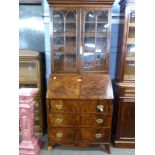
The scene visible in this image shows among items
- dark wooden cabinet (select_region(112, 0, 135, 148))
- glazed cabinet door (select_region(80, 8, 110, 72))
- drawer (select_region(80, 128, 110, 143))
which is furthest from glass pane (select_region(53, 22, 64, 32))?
drawer (select_region(80, 128, 110, 143))

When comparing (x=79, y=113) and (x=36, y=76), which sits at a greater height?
(x=36, y=76)

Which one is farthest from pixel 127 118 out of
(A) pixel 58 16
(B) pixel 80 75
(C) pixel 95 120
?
(A) pixel 58 16

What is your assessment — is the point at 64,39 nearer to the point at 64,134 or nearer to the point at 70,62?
the point at 70,62

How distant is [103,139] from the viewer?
253 centimetres

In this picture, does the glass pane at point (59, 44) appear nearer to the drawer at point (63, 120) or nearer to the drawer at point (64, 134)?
the drawer at point (63, 120)

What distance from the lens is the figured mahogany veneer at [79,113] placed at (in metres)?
2.45

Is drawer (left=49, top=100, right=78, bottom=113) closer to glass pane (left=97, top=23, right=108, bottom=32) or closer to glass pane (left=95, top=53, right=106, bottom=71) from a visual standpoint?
glass pane (left=95, top=53, right=106, bottom=71)

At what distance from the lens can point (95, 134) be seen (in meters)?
2.52

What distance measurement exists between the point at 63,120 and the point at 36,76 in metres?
0.89

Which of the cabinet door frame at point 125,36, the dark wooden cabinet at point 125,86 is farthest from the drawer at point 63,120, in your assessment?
the cabinet door frame at point 125,36

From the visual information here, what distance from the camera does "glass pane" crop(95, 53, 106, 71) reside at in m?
2.71

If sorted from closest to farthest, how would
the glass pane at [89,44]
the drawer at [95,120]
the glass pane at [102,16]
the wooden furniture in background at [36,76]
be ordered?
1. the drawer at [95,120]
2. the glass pane at [102,16]
3. the glass pane at [89,44]
4. the wooden furniture in background at [36,76]
